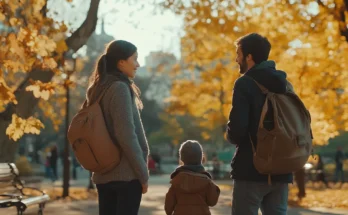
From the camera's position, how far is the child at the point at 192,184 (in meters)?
6.46

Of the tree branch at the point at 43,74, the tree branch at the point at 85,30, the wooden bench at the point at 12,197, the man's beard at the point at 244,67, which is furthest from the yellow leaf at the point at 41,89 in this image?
the tree branch at the point at 85,30

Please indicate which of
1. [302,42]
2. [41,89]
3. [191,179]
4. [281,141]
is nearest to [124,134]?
[281,141]

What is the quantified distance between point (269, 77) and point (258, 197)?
0.81 meters

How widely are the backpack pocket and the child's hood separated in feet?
4.56

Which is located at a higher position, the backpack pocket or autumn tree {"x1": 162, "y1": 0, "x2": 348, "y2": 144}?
autumn tree {"x1": 162, "y1": 0, "x2": 348, "y2": 144}

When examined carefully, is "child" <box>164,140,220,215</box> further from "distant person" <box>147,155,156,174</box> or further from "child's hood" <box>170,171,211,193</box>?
"distant person" <box>147,155,156,174</box>

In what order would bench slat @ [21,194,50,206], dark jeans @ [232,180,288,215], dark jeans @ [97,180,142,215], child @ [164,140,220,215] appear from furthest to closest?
bench slat @ [21,194,50,206], child @ [164,140,220,215], dark jeans @ [97,180,142,215], dark jeans @ [232,180,288,215]

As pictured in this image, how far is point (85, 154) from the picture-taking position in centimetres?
525

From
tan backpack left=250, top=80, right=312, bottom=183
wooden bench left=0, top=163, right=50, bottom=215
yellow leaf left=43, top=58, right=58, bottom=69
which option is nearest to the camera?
tan backpack left=250, top=80, right=312, bottom=183

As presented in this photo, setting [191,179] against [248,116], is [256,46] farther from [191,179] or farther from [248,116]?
[191,179]

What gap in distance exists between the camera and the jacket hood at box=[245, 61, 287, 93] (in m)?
5.11

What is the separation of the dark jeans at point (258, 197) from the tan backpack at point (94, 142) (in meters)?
0.85

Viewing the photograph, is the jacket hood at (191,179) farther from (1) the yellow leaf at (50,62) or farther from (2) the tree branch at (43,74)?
(2) the tree branch at (43,74)

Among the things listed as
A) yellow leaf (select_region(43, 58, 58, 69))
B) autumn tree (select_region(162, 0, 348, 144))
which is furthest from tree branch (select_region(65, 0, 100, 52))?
yellow leaf (select_region(43, 58, 58, 69))
